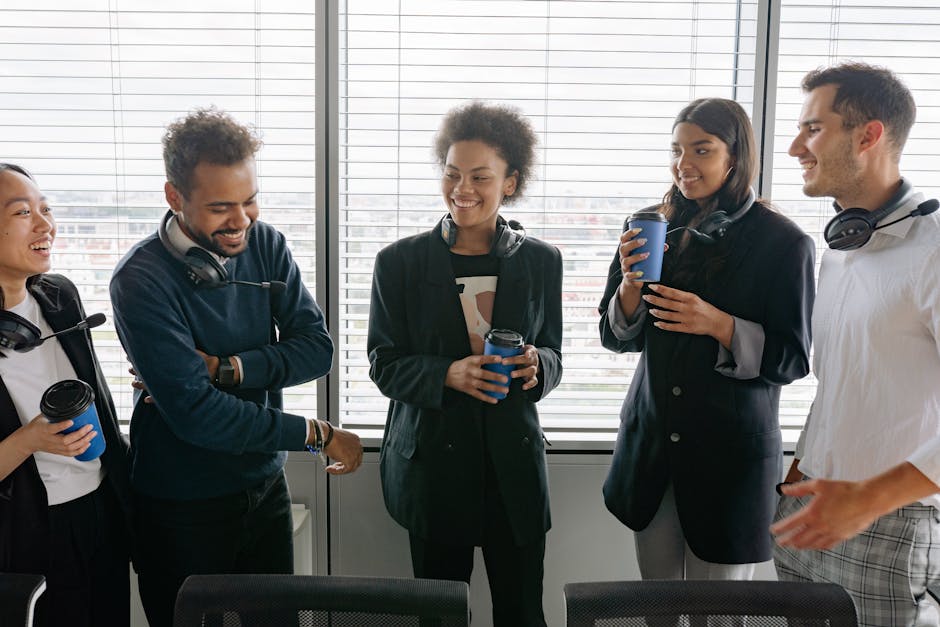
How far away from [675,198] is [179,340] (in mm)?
1315

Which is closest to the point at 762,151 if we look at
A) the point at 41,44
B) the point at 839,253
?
the point at 839,253

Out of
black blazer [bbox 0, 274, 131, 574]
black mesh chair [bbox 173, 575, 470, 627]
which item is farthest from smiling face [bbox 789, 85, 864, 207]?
black blazer [bbox 0, 274, 131, 574]

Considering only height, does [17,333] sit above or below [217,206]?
below

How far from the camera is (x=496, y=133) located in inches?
73.3

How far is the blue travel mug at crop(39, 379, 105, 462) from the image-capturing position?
1389 mm

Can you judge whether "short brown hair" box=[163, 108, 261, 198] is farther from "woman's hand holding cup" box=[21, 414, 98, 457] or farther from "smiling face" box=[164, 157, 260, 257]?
"woman's hand holding cup" box=[21, 414, 98, 457]

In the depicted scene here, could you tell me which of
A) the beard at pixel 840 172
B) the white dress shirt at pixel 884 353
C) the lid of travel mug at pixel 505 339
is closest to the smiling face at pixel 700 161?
the beard at pixel 840 172

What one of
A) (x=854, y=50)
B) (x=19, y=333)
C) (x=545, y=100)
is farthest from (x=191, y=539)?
(x=854, y=50)

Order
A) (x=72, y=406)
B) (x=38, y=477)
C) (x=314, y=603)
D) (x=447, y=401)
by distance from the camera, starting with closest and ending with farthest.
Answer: (x=314, y=603), (x=72, y=406), (x=38, y=477), (x=447, y=401)

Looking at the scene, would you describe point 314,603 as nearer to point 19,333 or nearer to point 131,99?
point 19,333

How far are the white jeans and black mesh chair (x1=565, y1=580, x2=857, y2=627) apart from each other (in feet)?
2.74

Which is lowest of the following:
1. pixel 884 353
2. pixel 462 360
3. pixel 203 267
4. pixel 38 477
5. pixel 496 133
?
pixel 38 477

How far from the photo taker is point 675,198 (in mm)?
1874

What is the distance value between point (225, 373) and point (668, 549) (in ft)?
4.07
